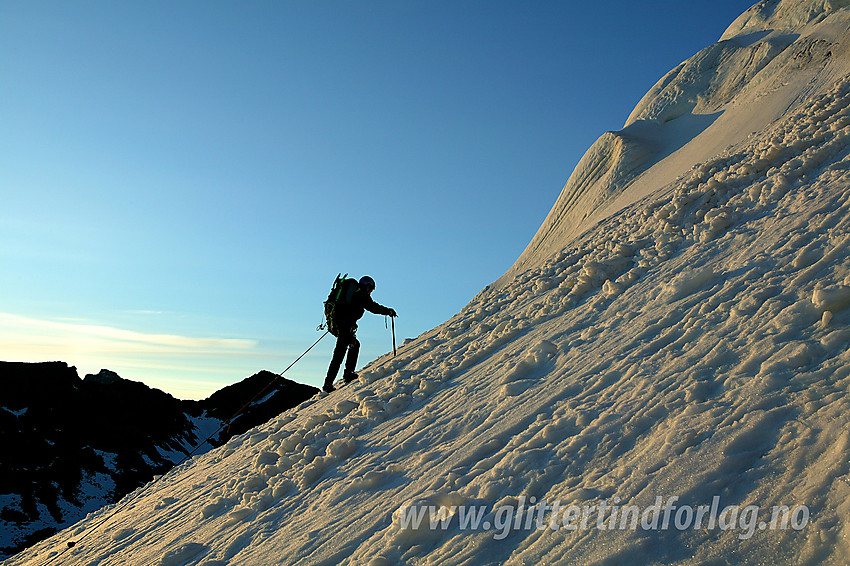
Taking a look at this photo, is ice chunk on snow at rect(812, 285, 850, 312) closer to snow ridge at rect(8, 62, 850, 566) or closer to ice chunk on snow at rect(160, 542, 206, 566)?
snow ridge at rect(8, 62, 850, 566)

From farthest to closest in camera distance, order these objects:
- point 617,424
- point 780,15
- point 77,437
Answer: point 77,437 < point 780,15 < point 617,424

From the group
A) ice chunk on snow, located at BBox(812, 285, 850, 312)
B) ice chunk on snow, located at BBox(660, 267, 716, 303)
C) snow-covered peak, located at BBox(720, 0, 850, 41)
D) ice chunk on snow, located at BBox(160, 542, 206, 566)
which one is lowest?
ice chunk on snow, located at BBox(160, 542, 206, 566)

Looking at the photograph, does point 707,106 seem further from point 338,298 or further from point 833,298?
point 833,298

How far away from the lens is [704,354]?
14.2 feet

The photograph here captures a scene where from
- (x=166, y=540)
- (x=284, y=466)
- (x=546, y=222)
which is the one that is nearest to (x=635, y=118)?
(x=546, y=222)

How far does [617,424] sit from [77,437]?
206 ft

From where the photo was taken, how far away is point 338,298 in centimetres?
1034

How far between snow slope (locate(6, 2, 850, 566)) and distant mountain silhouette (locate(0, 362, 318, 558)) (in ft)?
136

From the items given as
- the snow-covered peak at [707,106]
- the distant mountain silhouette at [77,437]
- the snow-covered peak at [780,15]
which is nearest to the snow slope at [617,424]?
the snow-covered peak at [707,106]

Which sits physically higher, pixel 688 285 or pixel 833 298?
pixel 688 285

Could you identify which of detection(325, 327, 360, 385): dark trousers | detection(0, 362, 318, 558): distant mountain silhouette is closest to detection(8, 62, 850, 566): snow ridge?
detection(325, 327, 360, 385): dark trousers

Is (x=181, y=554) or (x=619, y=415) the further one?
(x=181, y=554)

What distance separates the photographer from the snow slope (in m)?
3.00

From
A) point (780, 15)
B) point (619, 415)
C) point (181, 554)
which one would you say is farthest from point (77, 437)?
point (619, 415)
